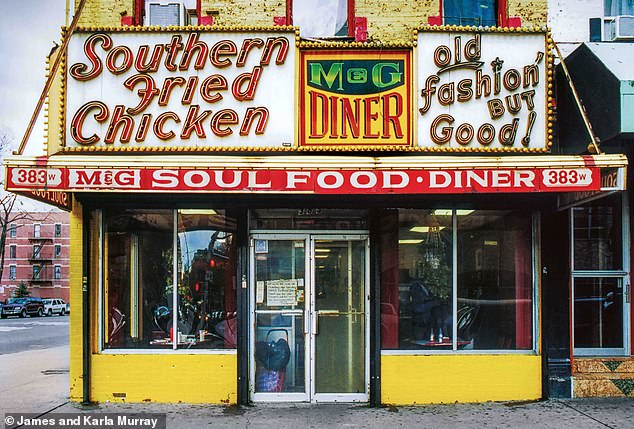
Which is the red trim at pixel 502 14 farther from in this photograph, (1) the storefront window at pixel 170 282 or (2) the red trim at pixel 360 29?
(1) the storefront window at pixel 170 282

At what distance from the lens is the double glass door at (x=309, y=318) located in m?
9.16

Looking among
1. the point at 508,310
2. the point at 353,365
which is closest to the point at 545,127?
the point at 508,310

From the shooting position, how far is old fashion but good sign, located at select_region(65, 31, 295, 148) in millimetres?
8930

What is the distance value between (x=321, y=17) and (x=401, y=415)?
568 centimetres

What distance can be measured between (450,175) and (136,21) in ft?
16.6

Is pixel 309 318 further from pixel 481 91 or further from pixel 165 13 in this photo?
pixel 165 13

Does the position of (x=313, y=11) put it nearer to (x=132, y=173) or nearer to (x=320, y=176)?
(x=320, y=176)

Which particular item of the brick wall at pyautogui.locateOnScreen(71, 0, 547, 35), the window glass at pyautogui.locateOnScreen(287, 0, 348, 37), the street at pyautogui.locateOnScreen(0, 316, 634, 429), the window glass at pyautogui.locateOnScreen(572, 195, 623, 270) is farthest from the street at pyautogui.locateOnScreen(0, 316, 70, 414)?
the window glass at pyautogui.locateOnScreen(572, 195, 623, 270)

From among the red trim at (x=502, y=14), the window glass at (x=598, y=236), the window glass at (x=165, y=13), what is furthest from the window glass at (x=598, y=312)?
the window glass at (x=165, y=13)

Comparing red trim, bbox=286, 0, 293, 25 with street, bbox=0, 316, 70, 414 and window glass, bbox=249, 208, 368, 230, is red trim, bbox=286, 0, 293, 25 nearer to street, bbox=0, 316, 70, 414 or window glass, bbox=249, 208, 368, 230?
window glass, bbox=249, 208, 368, 230

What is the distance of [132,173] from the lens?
25.9 ft

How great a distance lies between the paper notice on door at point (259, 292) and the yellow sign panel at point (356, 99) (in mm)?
2041

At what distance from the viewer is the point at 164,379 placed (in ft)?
29.7

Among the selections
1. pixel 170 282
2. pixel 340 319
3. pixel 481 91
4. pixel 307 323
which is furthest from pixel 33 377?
pixel 481 91
